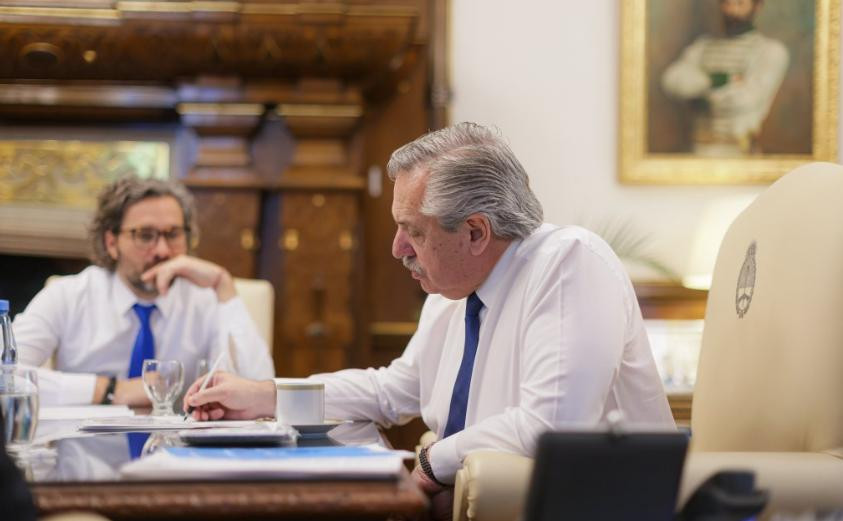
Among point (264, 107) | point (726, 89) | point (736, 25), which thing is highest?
point (736, 25)

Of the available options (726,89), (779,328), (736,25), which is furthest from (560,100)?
(779,328)

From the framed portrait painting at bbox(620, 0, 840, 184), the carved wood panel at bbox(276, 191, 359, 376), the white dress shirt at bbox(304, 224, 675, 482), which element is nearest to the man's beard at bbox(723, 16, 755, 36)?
the framed portrait painting at bbox(620, 0, 840, 184)

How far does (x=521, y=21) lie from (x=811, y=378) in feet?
10.4

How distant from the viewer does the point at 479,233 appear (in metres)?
2.13

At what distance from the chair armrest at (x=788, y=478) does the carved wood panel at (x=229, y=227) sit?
302cm

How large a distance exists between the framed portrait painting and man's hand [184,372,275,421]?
9.78 ft

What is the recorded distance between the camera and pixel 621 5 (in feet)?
15.8

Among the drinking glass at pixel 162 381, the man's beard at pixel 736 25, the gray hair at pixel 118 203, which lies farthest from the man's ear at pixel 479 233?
the man's beard at pixel 736 25

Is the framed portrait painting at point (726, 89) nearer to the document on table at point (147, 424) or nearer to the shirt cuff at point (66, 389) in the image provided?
the shirt cuff at point (66, 389)

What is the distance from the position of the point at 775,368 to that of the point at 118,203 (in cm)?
220

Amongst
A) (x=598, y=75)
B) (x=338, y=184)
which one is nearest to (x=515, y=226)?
(x=338, y=184)

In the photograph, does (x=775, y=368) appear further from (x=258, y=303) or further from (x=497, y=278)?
(x=258, y=303)

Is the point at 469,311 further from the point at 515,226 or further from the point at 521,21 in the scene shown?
the point at 521,21

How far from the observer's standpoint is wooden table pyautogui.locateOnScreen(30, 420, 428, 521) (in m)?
1.29
